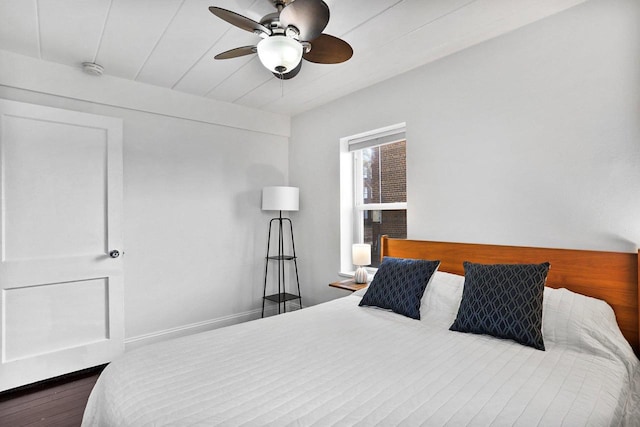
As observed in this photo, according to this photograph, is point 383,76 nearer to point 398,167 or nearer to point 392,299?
point 398,167

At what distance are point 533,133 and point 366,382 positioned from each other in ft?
5.94

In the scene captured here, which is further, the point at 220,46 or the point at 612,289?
the point at 220,46

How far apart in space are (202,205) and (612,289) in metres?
3.24

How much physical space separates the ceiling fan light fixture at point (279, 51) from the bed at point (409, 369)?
1368 millimetres

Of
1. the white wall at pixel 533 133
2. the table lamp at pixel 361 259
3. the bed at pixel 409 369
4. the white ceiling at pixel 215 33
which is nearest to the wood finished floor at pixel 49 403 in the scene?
the bed at pixel 409 369

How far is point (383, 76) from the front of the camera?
288 cm

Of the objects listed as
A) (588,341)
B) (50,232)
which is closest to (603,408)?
(588,341)

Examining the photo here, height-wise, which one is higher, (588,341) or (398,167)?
(398,167)

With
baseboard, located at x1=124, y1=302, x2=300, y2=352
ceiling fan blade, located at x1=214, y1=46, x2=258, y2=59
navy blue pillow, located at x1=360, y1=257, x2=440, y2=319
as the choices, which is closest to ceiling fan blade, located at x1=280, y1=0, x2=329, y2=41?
ceiling fan blade, located at x1=214, y1=46, x2=258, y2=59

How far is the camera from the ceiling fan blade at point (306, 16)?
136 cm

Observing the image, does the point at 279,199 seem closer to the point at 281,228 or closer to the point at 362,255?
the point at 281,228

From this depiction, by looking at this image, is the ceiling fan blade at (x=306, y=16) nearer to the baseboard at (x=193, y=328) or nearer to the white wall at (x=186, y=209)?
the white wall at (x=186, y=209)

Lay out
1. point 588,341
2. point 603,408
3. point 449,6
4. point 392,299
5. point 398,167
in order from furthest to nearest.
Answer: point 398,167, point 392,299, point 449,6, point 588,341, point 603,408

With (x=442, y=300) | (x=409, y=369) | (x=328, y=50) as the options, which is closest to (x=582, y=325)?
(x=442, y=300)
